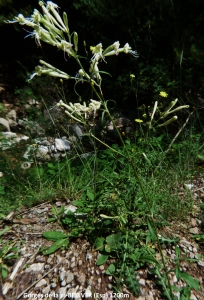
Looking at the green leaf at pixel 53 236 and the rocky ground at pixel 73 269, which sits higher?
the green leaf at pixel 53 236

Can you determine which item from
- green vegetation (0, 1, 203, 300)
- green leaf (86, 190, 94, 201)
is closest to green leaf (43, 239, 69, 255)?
green vegetation (0, 1, 203, 300)

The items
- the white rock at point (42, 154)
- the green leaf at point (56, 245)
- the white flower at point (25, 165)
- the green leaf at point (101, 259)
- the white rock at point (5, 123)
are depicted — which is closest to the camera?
the green leaf at point (101, 259)

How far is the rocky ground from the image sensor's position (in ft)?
4.57

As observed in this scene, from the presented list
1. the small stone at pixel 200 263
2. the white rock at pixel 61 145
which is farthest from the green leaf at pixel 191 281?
the white rock at pixel 61 145

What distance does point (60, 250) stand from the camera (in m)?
1.66

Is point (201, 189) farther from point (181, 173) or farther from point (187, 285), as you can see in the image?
point (187, 285)

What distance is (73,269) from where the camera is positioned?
1525 millimetres

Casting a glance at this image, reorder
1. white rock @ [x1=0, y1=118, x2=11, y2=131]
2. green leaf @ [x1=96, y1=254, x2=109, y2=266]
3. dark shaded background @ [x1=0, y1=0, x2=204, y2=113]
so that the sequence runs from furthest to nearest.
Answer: white rock @ [x1=0, y1=118, x2=11, y2=131], dark shaded background @ [x1=0, y1=0, x2=204, y2=113], green leaf @ [x1=96, y1=254, x2=109, y2=266]

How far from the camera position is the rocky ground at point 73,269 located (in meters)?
1.39

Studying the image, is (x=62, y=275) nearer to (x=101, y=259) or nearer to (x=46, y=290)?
(x=46, y=290)

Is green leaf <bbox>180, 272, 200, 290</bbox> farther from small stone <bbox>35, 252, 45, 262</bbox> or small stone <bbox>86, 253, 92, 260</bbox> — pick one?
small stone <bbox>35, 252, 45, 262</bbox>

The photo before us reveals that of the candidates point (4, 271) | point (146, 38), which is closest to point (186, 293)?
point (4, 271)

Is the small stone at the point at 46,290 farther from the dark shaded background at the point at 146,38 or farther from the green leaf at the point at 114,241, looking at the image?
the dark shaded background at the point at 146,38

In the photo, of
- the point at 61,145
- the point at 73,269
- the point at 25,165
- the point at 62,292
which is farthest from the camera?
the point at 61,145
